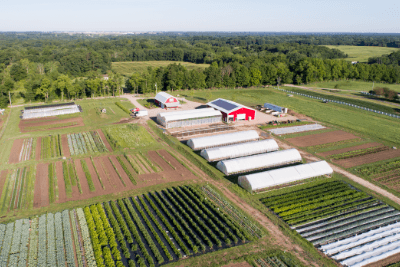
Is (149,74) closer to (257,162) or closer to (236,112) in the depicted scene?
(236,112)

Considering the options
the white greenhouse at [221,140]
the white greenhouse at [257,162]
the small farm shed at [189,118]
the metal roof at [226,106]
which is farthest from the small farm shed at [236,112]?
the white greenhouse at [257,162]

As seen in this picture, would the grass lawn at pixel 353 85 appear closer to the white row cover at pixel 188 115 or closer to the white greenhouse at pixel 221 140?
the white row cover at pixel 188 115

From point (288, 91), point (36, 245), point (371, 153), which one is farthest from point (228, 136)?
point (288, 91)

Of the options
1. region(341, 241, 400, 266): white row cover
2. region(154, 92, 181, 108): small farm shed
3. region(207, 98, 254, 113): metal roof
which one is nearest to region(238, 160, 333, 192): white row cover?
region(341, 241, 400, 266): white row cover

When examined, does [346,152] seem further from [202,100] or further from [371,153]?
[202,100]

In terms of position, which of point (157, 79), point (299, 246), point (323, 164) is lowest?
point (299, 246)

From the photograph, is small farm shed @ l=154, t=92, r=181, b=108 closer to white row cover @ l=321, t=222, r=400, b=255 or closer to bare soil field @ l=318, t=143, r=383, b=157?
bare soil field @ l=318, t=143, r=383, b=157

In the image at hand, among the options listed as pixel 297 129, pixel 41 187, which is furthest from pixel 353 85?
pixel 41 187
